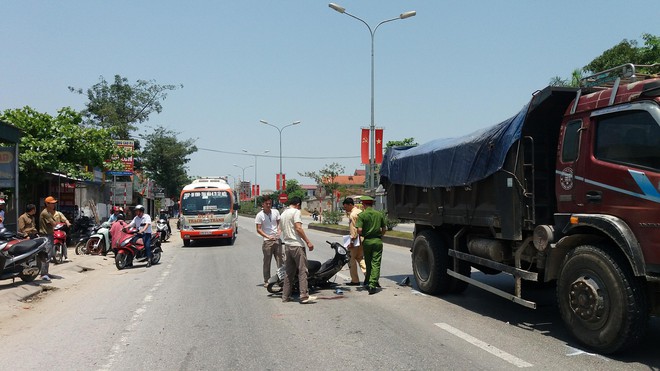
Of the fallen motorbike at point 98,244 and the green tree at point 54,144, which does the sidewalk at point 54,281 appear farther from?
the green tree at point 54,144

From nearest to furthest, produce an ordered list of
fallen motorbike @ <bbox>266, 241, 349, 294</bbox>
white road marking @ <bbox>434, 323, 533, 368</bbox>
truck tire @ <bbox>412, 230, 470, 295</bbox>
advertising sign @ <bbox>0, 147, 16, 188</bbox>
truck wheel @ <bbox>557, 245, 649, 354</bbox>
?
truck wheel @ <bbox>557, 245, 649, 354</bbox> < white road marking @ <bbox>434, 323, 533, 368</bbox> < truck tire @ <bbox>412, 230, 470, 295</bbox> < fallen motorbike @ <bbox>266, 241, 349, 294</bbox> < advertising sign @ <bbox>0, 147, 16, 188</bbox>

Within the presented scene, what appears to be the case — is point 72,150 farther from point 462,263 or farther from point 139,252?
point 462,263

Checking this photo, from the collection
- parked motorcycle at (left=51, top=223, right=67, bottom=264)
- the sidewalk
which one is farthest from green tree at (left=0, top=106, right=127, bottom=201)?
parked motorcycle at (left=51, top=223, right=67, bottom=264)

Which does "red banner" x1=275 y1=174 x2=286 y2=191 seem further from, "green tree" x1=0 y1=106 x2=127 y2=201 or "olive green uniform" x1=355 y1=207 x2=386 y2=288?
"olive green uniform" x1=355 y1=207 x2=386 y2=288

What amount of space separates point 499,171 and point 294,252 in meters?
3.48

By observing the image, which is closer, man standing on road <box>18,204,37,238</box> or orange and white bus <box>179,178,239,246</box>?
man standing on road <box>18,204,37,238</box>

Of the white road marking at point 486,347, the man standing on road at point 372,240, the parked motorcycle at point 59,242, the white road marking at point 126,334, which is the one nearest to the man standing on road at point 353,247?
the man standing on road at point 372,240

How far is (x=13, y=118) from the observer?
16953 millimetres

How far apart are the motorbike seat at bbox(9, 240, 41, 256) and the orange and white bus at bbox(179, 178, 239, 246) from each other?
10.4 m

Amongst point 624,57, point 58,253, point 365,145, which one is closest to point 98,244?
point 58,253

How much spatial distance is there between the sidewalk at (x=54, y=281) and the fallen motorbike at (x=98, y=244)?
378 mm

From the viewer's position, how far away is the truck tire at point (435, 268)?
839 cm

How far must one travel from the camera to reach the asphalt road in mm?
4965

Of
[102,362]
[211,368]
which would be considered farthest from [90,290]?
[211,368]
